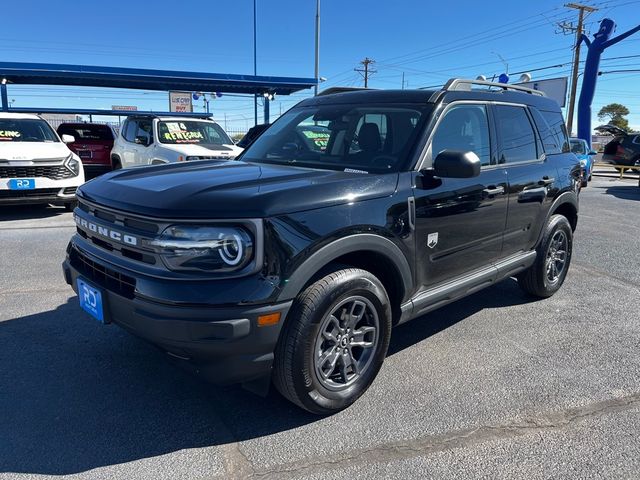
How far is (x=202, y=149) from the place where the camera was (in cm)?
951

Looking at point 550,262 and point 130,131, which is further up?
point 130,131

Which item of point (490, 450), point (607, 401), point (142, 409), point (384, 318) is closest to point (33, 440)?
point (142, 409)

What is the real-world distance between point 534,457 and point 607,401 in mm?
894

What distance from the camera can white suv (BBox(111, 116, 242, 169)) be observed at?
375 inches

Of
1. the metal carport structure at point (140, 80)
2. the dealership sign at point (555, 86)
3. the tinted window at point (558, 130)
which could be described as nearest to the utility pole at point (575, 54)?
the dealership sign at point (555, 86)

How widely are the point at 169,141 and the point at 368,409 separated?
8457mm

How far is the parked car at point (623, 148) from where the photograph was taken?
18.9 m

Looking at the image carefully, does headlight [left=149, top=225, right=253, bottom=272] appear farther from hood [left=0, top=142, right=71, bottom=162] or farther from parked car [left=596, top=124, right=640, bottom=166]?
parked car [left=596, top=124, right=640, bottom=166]

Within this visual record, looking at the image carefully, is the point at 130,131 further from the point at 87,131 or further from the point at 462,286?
the point at 462,286

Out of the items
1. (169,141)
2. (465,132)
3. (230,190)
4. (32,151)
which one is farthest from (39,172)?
(465,132)

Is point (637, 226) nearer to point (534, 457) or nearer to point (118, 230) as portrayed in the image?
point (534, 457)

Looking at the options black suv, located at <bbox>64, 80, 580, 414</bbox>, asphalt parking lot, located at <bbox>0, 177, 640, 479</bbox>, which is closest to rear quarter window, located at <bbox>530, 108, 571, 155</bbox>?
black suv, located at <bbox>64, 80, 580, 414</bbox>

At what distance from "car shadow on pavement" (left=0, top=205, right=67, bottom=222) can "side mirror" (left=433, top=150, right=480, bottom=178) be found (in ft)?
26.2

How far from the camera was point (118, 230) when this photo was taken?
8.66ft
